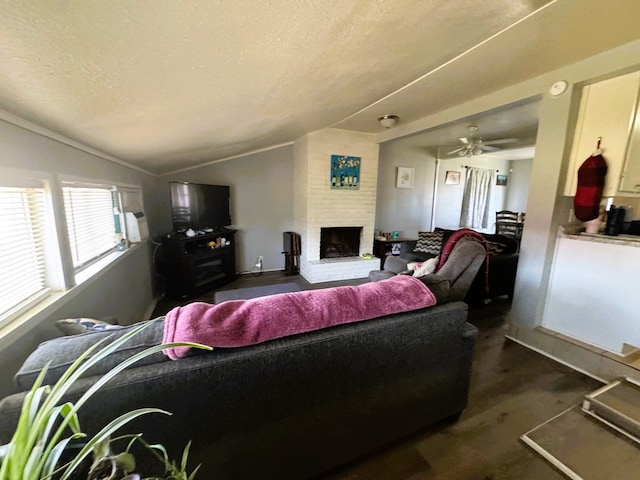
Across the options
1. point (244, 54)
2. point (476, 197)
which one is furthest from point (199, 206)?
point (476, 197)

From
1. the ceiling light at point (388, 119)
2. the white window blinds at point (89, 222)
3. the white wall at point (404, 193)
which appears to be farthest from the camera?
the white wall at point (404, 193)

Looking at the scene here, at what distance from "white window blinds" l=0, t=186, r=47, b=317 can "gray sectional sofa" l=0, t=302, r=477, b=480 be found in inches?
24.5

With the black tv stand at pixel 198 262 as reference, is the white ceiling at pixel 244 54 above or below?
above

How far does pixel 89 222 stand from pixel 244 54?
1.89m

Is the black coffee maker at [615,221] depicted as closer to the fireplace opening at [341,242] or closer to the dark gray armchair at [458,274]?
the dark gray armchair at [458,274]

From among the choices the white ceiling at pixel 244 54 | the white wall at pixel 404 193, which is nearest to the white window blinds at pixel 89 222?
the white ceiling at pixel 244 54

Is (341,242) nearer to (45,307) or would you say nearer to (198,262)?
(198,262)

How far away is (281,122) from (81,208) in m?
1.75

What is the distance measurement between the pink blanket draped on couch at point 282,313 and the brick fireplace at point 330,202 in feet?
8.90

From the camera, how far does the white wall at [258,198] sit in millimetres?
4184

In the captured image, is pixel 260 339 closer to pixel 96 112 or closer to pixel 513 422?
pixel 96 112

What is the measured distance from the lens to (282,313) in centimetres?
104

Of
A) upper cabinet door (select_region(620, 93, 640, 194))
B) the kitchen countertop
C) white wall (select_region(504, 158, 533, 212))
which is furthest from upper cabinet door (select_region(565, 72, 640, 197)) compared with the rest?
white wall (select_region(504, 158, 533, 212))

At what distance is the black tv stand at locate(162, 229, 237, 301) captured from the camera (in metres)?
3.27
